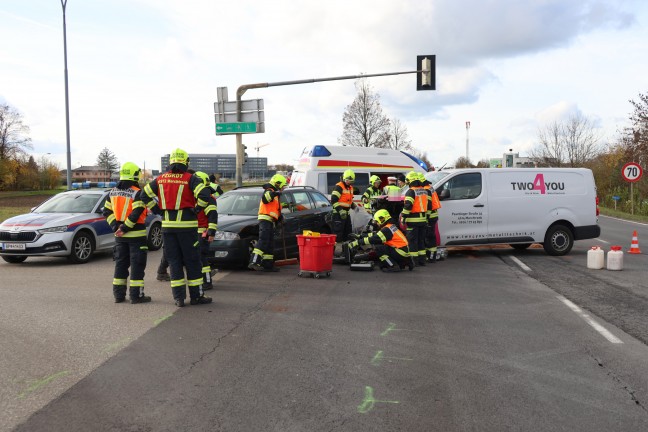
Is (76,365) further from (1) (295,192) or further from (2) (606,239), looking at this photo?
(2) (606,239)

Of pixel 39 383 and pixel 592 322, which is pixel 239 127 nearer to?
pixel 592 322

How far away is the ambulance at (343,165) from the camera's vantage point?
52.8 feet

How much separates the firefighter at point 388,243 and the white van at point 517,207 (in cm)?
217

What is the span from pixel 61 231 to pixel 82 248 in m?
0.60

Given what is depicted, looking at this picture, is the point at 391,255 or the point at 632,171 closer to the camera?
the point at 391,255

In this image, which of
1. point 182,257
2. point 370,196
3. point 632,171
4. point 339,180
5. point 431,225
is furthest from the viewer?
point 632,171

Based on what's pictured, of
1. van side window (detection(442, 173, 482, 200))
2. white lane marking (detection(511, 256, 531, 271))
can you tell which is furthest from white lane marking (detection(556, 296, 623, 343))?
van side window (detection(442, 173, 482, 200))

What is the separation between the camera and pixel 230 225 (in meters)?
10.0

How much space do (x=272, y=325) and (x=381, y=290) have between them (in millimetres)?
2611

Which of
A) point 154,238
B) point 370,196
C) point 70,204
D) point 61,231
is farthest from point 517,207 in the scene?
point 70,204

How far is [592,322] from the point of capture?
21.2 feet

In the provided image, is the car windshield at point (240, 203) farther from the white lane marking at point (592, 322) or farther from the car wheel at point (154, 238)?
the white lane marking at point (592, 322)

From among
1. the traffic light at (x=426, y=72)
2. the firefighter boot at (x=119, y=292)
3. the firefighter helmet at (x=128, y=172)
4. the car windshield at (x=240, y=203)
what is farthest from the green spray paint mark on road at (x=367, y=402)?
the traffic light at (x=426, y=72)

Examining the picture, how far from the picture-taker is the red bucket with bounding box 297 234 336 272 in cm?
925
